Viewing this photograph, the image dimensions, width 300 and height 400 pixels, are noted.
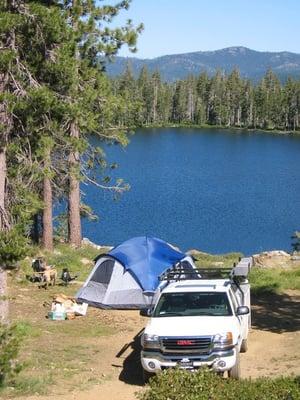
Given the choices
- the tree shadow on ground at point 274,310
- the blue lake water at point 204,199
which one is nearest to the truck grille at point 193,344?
the tree shadow on ground at point 274,310

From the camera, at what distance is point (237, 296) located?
1338 cm

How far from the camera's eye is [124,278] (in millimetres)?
17547

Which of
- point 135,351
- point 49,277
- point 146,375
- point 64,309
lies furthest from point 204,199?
point 146,375

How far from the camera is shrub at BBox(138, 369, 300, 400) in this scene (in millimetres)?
7426

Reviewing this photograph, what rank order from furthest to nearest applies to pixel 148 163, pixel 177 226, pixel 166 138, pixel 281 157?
pixel 166 138 < pixel 281 157 < pixel 148 163 < pixel 177 226

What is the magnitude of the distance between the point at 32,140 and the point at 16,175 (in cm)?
88

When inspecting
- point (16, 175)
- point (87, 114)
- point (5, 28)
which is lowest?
point (16, 175)

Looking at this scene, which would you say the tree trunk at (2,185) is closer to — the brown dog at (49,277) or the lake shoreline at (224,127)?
the brown dog at (49,277)

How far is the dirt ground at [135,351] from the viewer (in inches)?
437

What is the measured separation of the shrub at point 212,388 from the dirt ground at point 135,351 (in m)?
2.92

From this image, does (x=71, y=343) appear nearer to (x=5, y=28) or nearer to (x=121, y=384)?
(x=121, y=384)

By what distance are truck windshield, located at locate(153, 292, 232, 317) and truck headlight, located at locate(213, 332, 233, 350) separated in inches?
31.3

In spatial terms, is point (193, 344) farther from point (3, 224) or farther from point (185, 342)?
point (3, 224)

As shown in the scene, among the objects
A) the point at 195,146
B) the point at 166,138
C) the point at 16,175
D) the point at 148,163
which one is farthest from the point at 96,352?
the point at 166,138
